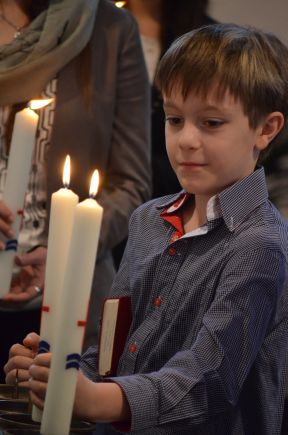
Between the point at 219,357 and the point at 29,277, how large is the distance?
1.00 metres

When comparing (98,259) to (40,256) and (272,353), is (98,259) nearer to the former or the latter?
(40,256)

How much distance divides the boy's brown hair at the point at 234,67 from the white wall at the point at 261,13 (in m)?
2.34

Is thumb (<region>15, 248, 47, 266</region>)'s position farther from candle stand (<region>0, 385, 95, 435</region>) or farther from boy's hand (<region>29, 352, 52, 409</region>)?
boy's hand (<region>29, 352, 52, 409</region>)

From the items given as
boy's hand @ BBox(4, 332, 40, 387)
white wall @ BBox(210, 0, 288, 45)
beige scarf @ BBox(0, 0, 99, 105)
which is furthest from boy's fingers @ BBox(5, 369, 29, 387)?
white wall @ BBox(210, 0, 288, 45)

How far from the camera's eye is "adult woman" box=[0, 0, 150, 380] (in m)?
2.62

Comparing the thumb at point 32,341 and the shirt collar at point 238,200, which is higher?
the shirt collar at point 238,200

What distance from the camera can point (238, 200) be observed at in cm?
179

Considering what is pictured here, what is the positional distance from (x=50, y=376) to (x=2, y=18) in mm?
1541

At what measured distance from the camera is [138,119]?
278 cm

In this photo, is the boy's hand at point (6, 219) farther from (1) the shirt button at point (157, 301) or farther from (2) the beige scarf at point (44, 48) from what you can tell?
(2) the beige scarf at point (44, 48)

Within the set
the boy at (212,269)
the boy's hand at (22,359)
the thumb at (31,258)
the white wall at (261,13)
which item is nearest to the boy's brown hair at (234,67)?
the boy at (212,269)

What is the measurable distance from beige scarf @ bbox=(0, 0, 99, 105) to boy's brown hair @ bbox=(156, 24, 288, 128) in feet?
2.59

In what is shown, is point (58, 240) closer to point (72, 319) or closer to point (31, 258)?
point (72, 319)

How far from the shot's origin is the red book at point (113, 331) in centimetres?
172
